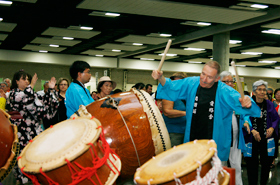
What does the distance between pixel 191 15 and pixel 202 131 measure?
4.94 metres

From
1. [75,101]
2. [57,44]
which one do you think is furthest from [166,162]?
[57,44]

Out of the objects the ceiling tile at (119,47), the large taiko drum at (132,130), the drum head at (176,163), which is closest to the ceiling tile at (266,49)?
the ceiling tile at (119,47)

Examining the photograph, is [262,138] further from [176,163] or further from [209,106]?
[176,163]

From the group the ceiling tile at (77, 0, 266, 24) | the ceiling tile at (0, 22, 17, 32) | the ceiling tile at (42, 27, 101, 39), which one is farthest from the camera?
the ceiling tile at (42, 27, 101, 39)

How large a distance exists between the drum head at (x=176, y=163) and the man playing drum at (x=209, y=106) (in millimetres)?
742

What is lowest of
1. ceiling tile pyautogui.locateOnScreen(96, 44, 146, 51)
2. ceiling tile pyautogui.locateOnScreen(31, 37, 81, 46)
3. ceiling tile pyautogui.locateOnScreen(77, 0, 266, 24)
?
ceiling tile pyautogui.locateOnScreen(96, 44, 146, 51)

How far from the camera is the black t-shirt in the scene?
2.42 metres

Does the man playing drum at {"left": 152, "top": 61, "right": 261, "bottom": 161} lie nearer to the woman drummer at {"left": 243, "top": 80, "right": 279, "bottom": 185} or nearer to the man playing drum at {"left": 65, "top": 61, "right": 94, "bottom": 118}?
the man playing drum at {"left": 65, "top": 61, "right": 94, "bottom": 118}

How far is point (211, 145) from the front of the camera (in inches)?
61.5

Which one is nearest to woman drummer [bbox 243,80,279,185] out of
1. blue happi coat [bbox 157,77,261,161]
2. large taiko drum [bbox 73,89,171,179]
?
blue happi coat [bbox 157,77,261,161]

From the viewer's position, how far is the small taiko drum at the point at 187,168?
1.43 meters

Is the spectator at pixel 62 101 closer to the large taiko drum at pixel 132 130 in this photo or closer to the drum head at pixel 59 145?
the large taiko drum at pixel 132 130

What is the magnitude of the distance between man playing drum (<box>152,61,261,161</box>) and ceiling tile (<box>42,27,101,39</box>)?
275 inches

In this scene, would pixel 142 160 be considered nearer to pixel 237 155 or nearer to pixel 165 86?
pixel 165 86
